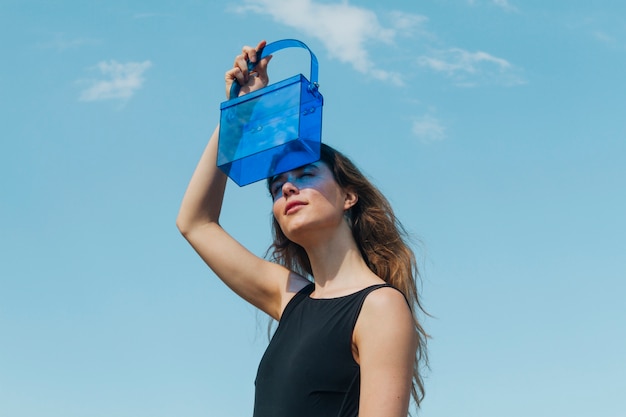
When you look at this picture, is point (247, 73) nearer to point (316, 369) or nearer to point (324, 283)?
point (324, 283)

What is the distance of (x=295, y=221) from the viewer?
405cm

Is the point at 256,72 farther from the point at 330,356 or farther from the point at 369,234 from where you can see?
the point at 330,356

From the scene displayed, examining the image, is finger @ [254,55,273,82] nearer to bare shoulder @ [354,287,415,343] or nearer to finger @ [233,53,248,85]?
finger @ [233,53,248,85]

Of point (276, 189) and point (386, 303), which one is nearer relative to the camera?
point (386, 303)

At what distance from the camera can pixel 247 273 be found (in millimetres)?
4430

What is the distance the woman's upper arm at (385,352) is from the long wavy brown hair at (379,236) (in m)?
0.39

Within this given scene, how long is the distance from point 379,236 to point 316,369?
901 mm

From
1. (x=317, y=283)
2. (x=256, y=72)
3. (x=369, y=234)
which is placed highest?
(x=256, y=72)

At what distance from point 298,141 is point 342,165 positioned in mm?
453

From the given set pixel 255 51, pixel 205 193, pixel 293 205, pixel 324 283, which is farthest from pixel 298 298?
pixel 255 51

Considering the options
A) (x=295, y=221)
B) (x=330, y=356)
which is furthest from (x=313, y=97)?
(x=330, y=356)

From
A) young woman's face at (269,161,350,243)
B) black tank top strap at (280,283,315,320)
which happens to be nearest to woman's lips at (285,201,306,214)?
young woman's face at (269,161,350,243)

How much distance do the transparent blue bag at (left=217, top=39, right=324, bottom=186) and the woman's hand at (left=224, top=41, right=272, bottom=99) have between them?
0.24 metres

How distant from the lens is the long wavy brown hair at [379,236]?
4.23m
